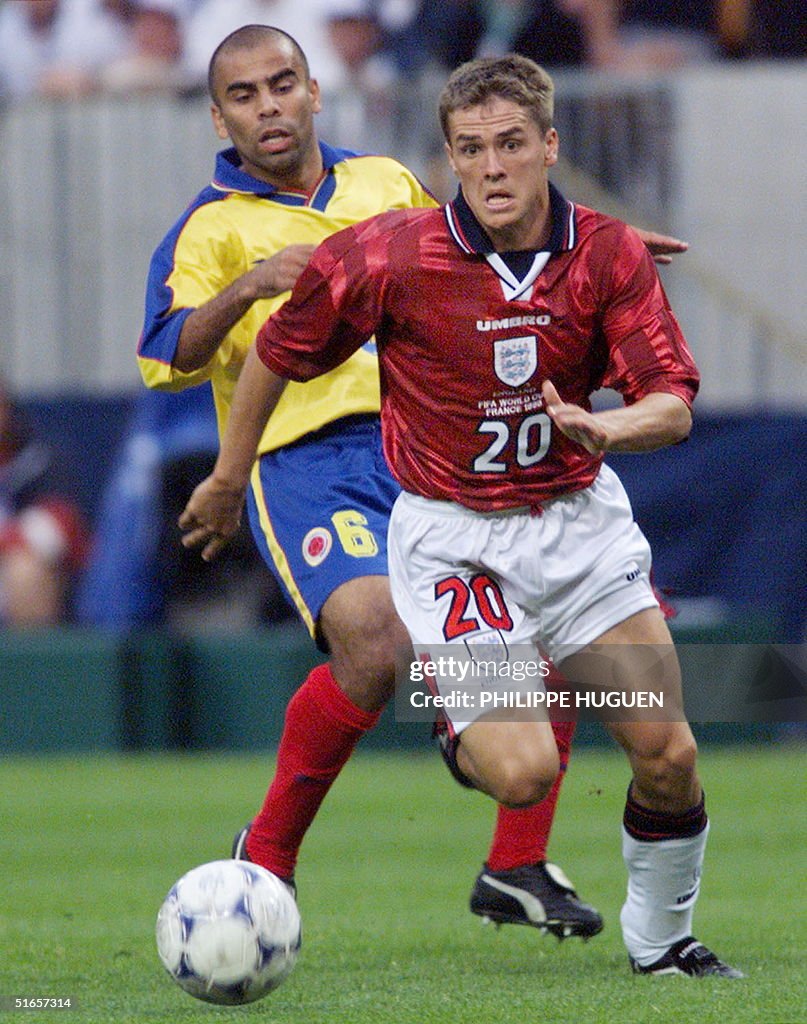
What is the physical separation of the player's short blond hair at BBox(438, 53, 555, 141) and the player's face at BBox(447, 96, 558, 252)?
0.07ft

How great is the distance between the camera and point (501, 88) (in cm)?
481

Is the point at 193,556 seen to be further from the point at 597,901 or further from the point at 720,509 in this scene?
the point at 597,901

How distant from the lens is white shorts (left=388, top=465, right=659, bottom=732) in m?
4.87

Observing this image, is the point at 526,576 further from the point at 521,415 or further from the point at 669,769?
the point at 669,769

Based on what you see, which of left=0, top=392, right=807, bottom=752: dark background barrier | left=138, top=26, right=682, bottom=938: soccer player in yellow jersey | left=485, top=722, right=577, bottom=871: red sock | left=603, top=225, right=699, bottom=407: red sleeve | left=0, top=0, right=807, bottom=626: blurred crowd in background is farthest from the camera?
left=0, top=0, right=807, bottom=626: blurred crowd in background

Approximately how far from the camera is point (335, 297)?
4.97 metres

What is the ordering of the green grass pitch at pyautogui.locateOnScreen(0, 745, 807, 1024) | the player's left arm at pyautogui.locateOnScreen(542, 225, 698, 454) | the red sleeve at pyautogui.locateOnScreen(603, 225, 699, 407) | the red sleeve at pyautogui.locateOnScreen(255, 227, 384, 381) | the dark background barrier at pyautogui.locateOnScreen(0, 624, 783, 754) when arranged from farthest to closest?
the dark background barrier at pyautogui.locateOnScreen(0, 624, 783, 754) → the red sleeve at pyautogui.locateOnScreen(255, 227, 384, 381) → the red sleeve at pyautogui.locateOnScreen(603, 225, 699, 407) → the green grass pitch at pyautogui.locateOnScreen(0, 745, 807, 1024) → the player's left arm at pyautogui.locateOnScreen(542, 225, 698, 454)

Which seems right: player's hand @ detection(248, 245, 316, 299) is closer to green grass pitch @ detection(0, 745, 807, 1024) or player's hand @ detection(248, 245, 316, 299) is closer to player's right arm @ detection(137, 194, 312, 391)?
player's right arm @ detection(137, 194, 312, 391)

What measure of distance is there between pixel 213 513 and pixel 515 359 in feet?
3.24

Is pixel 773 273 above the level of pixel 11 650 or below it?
above

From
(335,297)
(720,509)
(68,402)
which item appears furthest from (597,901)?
(68,402)

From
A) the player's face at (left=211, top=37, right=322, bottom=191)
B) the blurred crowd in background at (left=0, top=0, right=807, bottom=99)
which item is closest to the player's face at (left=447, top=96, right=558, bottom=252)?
the player's face at (left=211, top=37, right=322, bottom=191)

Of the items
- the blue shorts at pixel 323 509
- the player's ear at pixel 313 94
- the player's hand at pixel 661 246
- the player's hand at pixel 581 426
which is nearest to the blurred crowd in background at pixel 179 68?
the player's ear at pixel 313 94

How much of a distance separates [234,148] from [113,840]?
3850mm
